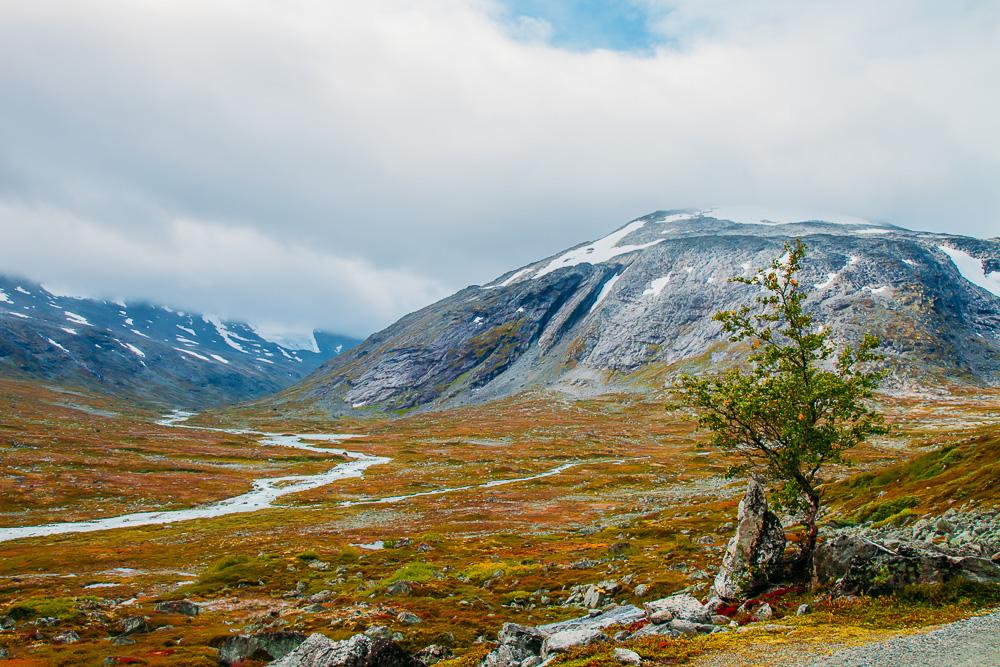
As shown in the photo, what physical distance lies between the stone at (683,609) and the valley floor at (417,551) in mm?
2688

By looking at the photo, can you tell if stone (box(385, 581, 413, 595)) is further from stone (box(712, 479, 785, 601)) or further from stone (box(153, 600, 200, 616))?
stone (box(712, 479, 785, 601))

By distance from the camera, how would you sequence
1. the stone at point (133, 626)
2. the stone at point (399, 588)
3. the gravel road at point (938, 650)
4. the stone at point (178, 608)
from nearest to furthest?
1. the gravel road at point (938, 650)
2. the stone at point (133, 626)
3. the stone at point (178, 608)
4. the stone at point (399, 588)

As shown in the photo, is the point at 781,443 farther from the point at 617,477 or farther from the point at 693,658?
the point at 617,477

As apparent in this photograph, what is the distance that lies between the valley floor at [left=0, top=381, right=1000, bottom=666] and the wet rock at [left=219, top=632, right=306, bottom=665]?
588mm

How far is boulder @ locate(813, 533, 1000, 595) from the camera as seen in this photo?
17.2 metres

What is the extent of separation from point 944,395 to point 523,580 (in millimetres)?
211692

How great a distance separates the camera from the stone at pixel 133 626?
84.4ft

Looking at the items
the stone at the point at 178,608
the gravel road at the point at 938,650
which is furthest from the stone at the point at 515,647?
the stone at the point at 178,608

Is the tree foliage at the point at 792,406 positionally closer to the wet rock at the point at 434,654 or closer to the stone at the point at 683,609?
the stone at the point at 683,609

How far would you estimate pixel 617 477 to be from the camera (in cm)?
10481

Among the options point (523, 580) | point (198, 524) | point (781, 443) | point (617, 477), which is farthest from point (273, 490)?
point (781, 443)

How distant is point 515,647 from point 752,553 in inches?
448

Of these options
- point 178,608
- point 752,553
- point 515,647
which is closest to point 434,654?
point 515,647

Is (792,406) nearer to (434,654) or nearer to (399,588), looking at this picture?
(434,654)
